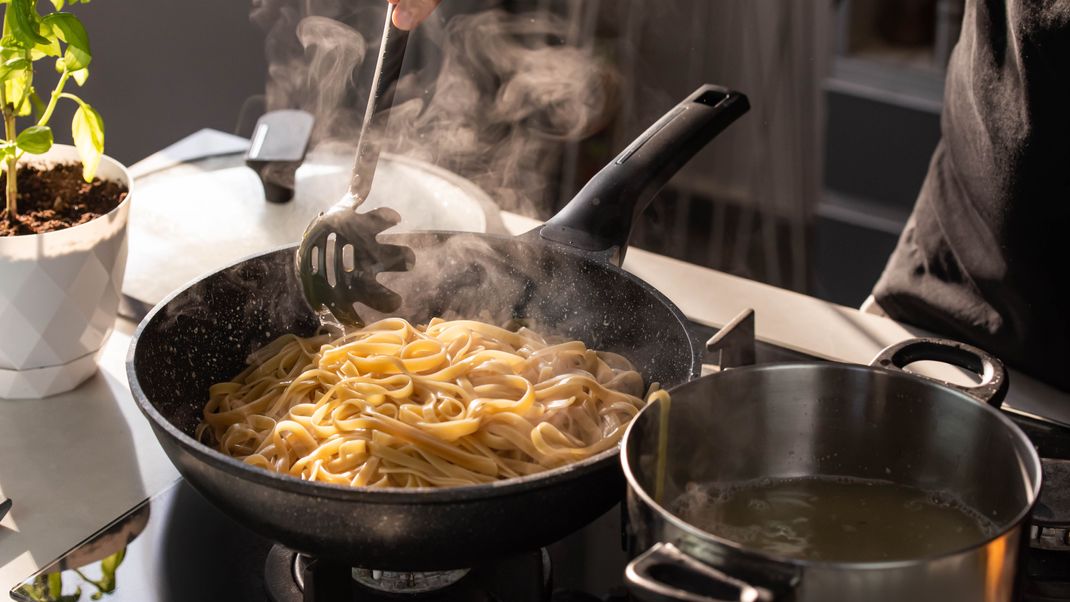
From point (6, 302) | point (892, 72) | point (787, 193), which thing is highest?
point (6, 302)

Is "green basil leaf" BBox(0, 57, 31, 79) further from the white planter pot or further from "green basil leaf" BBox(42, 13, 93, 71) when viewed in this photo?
the white planter pot

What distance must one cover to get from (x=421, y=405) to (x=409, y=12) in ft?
1.76

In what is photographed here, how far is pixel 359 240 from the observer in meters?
1.44

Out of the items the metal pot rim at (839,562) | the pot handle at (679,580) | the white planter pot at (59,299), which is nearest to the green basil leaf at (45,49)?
the white planter pot at (59,299)

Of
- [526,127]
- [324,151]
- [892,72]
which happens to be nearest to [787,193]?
[892,72]

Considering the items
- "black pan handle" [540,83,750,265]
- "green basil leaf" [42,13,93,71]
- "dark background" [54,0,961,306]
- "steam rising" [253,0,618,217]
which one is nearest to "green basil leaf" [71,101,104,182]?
"green basil leaf" [42,13,93,71]

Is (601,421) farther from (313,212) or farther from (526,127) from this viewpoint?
(526,127)

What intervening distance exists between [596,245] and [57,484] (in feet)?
2.48

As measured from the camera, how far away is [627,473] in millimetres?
874

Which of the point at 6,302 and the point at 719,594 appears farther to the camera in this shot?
the point at 6,302

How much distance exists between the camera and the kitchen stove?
3.59 feet

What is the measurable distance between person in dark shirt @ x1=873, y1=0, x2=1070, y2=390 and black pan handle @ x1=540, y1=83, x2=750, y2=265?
0.53m

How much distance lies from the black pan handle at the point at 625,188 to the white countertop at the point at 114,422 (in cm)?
36

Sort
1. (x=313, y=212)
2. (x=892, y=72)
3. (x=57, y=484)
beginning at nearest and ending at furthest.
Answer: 1. (x=57, y=484)
2. (x=313, y=212)
3. (x=892, y=72)
